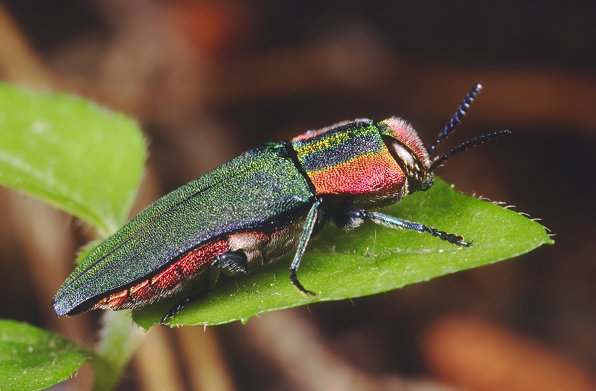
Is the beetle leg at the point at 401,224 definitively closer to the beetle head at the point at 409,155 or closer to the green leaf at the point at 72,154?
the beetle head at the point at 409,155

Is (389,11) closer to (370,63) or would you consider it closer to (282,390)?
(370,63)

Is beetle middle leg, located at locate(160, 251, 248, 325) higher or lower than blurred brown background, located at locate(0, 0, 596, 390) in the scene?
higher

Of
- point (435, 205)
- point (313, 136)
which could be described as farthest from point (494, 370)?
point (313, 136)

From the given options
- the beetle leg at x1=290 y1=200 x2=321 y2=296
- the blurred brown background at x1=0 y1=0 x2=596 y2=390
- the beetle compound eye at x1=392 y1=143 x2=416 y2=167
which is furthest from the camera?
the blurred brown background at x1=0 y1=0 x2=596 y2=390

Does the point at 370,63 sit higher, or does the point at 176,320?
the point at 176,320

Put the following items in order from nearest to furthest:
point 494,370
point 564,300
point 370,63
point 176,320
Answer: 1. point 176,320
2. point 494,370
3. point 564,300
4. point 370,63

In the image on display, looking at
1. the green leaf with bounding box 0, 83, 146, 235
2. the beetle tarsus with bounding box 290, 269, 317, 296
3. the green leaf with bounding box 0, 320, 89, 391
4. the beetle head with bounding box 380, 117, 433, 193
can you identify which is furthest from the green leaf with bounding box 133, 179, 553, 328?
the green leaf with bounding box 0, 83, 146, 235

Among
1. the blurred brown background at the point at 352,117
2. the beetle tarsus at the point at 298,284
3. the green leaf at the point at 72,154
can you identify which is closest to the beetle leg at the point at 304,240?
the beetle tarsus at the point at 298,284

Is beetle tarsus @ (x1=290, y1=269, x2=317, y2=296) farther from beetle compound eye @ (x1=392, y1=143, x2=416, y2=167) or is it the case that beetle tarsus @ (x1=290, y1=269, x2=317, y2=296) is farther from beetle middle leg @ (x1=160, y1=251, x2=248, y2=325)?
beetle compound eye @ (x1=392, y1=143, x2=416, y2=167)
